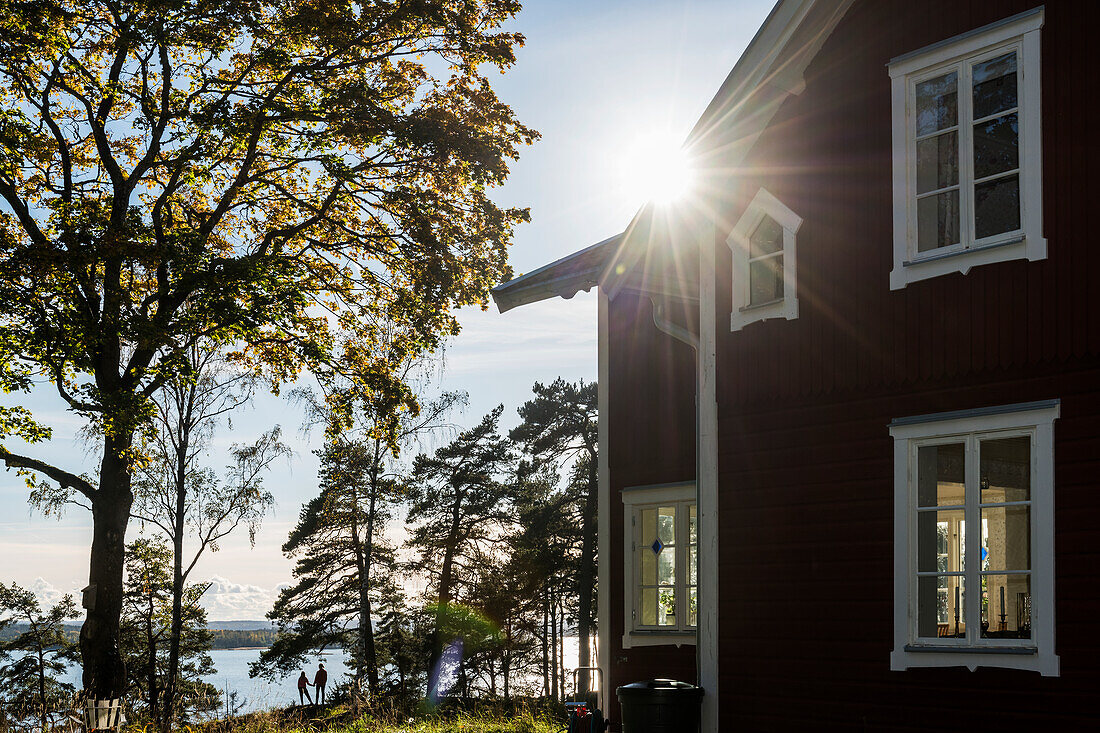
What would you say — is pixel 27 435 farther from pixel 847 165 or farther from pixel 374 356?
pixel 847 165

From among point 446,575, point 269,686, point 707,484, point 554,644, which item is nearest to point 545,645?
point 554,644

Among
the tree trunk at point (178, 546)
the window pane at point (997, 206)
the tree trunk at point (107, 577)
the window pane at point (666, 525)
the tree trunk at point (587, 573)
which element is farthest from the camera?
the tree trunk at point (587, 573)

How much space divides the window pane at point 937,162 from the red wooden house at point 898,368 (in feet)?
0.06

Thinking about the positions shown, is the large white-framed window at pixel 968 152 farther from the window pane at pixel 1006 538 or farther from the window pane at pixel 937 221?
the window pane at pixel 1006 538

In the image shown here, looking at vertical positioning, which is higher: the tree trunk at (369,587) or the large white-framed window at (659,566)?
the large white-framed window at (659,566)

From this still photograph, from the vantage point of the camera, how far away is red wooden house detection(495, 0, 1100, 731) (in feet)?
27.0

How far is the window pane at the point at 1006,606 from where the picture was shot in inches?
325

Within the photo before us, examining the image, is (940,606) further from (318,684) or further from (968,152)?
(318,684)

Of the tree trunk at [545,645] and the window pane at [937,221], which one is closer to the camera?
the window pane at [937,221]

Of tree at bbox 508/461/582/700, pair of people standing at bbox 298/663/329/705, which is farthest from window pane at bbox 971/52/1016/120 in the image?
tree at bbox 508/461/582/700

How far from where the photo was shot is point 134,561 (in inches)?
1511

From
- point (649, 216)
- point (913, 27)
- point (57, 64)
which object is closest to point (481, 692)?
point (57, 64)

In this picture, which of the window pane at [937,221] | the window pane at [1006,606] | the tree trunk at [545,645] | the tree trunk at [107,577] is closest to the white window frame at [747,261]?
the window pane at [937,221]

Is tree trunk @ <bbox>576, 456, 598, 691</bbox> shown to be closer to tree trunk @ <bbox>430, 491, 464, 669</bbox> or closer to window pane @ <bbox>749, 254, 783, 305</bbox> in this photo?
tree trunk @ <bbox>430, 491, 464, 669</bbox>
